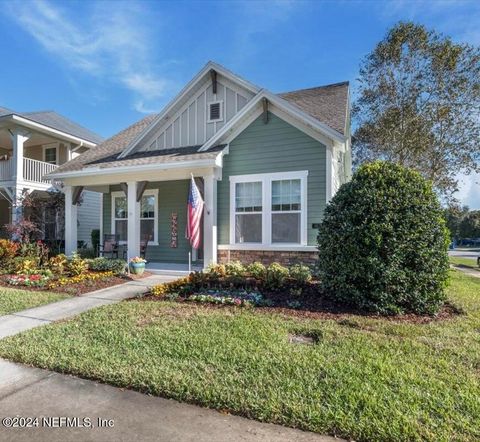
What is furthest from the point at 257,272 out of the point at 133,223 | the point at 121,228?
the point at 121,228

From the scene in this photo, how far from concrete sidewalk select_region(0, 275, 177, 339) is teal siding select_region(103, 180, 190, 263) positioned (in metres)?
3.37

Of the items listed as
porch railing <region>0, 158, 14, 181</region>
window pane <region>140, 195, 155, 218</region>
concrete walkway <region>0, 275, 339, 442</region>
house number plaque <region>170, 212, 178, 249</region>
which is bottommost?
concrete walkway <region>0, 275, 339, 442</region>

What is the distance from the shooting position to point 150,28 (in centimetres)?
1046

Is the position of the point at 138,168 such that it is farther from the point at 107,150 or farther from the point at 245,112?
the point at 107,150

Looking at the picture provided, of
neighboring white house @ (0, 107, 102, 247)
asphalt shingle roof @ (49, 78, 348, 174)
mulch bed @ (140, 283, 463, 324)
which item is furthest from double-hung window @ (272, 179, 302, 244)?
neighboring white house @ (0, 107, 102, 247)

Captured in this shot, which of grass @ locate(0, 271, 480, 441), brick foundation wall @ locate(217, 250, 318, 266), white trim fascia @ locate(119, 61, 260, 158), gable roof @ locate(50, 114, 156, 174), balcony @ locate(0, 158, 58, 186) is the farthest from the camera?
balcony @ locate(0, 158, 58, 186)

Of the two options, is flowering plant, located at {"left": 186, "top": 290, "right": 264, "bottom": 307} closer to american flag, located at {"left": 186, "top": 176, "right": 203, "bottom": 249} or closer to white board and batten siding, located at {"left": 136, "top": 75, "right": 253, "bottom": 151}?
american flag, located at {"left": 186, "top": 176, "right": 203, "bottom": 249}

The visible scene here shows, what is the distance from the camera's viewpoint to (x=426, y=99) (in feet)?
53.0

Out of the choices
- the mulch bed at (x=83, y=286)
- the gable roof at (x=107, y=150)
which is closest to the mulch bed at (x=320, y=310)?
the mulch bed at (x=83, y=286)

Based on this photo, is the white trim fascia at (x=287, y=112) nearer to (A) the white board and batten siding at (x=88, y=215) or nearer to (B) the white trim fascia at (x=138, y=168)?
(B) the white trim fascia at (x=138, y=168)

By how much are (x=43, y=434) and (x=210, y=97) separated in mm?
11475

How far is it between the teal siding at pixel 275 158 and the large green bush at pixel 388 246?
10.3 feet

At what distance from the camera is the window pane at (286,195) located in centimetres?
997

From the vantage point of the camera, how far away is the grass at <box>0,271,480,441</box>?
2779 millimetres
